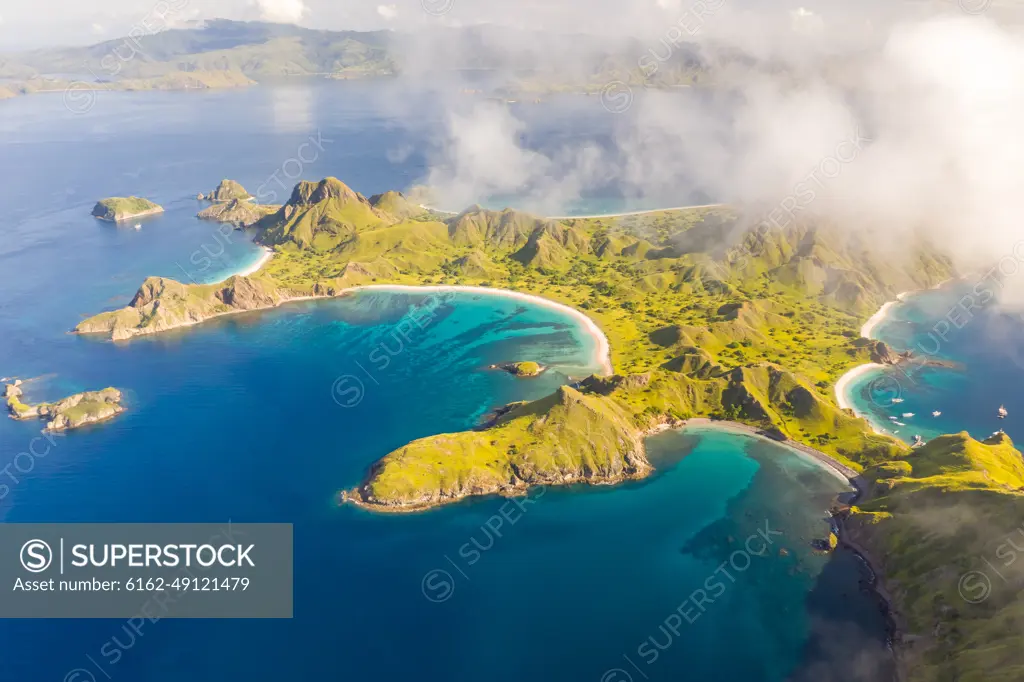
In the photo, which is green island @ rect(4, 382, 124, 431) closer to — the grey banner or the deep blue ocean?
the deep blue ocean

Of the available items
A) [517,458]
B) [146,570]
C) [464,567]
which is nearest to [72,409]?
[146,570]

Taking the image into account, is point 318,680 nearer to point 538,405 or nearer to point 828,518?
point 538,405

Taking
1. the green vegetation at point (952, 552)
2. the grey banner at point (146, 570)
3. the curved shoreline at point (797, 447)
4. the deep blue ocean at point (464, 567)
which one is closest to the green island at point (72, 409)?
the deep blue ocean at point (464, 567)

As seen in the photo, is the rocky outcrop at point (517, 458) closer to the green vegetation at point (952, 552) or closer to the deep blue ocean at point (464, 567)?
the deep blue ocean at point (464, 567)

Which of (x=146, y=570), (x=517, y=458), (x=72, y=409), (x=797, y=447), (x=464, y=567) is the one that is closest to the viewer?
(x=146, y=570)

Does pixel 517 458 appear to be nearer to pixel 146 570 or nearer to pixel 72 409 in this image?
pixel 146 570

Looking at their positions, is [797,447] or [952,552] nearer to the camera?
[952,552]
